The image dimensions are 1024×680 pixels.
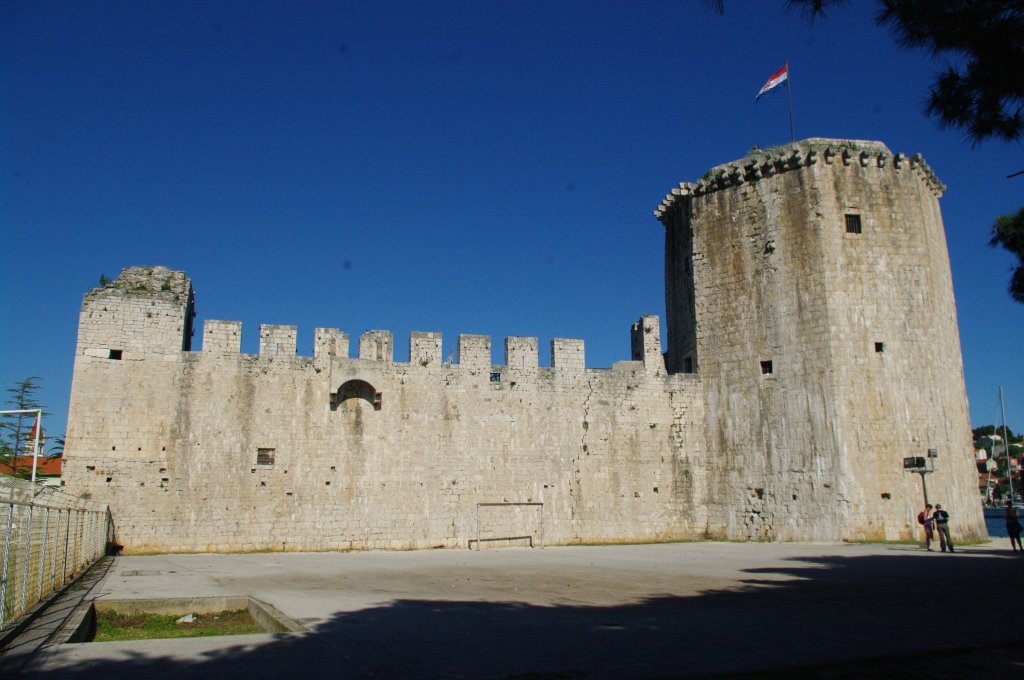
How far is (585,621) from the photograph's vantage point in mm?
6508

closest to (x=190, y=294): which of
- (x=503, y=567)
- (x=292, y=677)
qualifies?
(x=503, y=567)

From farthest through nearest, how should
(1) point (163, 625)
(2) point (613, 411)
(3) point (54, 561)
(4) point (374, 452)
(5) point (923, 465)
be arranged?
(2) point (613, 411) → (4) point (374, 452) → (5) point (923, 465) → (3) point (54, 561) → (1) point (163, 625)

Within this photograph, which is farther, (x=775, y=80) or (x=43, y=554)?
(x=775, y=80)

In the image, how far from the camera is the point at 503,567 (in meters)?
12.5

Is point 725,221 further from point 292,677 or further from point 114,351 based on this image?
point 292,677

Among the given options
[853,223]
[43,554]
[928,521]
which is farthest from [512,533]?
[43,554]

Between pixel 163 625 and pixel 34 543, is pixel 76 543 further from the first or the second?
→ pixel 163 625

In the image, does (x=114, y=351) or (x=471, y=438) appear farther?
(x=471, y=438)

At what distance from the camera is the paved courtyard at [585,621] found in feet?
15.7

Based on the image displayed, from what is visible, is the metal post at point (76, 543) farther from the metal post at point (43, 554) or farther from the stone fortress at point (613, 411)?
the stone fortress at point (613, 411)

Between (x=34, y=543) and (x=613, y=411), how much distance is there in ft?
48.2

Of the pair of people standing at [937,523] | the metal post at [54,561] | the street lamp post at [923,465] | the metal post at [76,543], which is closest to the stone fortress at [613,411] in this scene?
the street lamp post at [923,465]

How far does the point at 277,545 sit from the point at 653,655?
1401cm

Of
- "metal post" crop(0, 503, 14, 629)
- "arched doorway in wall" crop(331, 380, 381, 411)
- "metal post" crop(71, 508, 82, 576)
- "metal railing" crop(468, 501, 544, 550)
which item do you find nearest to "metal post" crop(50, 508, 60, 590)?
"metal post" crop(71, 508, 82, 576)
